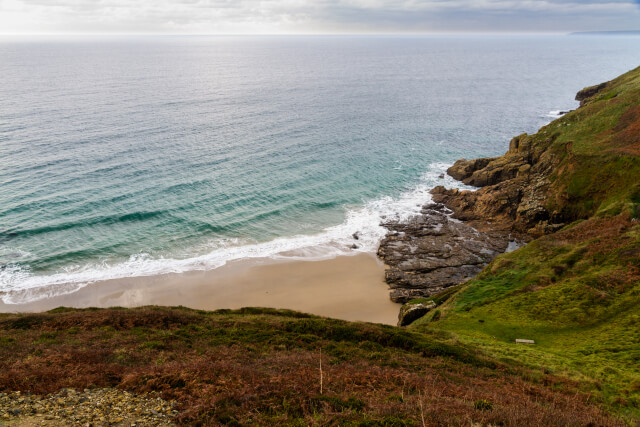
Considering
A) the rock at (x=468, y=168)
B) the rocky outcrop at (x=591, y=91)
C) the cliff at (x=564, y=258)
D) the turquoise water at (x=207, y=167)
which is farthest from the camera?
the rocky outcrop at (x=591, y=91)

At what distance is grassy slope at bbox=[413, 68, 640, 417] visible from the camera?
22.4m

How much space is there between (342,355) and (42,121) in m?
96.5

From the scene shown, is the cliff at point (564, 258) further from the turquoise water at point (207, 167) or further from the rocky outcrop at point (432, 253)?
the turquoise water at point (207, 167)

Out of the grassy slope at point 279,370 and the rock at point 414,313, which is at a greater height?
the grassy slope at point 279,370


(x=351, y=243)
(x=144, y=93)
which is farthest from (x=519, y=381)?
(x=144, y=93)

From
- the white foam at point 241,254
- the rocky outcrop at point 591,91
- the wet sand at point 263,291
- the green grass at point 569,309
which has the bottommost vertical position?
the wet sand at point 263,291

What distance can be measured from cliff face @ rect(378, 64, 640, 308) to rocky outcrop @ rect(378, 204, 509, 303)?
111 mm

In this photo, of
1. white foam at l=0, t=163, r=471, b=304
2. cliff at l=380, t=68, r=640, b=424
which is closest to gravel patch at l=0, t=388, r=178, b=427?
cliff at l=380, t=68, r=640, b=424

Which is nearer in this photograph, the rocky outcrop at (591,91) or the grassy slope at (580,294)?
the grassy slope at (580,294)

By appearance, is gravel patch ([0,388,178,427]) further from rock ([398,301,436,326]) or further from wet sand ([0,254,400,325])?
rock ([398,301,436,326])

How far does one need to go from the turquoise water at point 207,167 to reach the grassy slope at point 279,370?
20.5 metres

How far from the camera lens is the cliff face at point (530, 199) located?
42.4 m

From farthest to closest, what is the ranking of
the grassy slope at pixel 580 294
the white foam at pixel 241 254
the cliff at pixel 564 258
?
the white foam at pixel 241 254, the cliff at pixel 564 258, the grassy slope at pixel 580 294

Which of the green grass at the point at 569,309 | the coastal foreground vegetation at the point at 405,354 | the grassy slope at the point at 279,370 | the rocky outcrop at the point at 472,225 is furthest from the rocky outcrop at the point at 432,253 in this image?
the grassy slope at the point at 279,370
